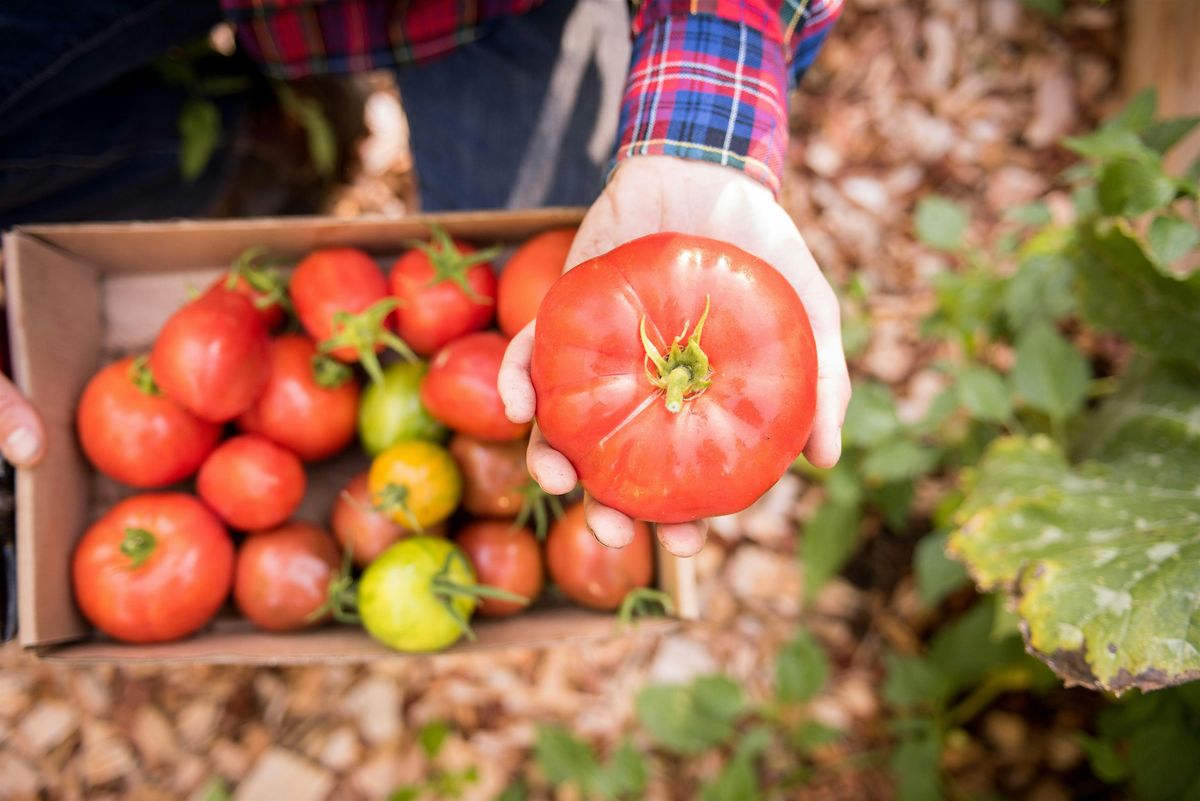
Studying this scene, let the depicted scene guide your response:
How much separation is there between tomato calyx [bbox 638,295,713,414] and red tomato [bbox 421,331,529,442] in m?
0.42

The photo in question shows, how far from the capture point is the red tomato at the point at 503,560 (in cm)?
131

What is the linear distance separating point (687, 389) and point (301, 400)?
2.47ft

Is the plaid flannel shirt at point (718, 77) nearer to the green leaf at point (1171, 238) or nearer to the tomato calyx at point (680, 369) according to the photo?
the tomato calyx at point (680, 369)

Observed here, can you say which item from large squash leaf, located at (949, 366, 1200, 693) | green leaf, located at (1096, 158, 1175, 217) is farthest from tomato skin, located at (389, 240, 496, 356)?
green leaf, located at (1096, 158, 1175, 217)

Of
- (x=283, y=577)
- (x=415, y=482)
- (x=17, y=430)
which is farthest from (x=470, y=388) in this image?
(x=17, y=430)

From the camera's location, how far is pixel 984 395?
1529 mm

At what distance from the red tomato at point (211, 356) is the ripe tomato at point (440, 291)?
0.24m

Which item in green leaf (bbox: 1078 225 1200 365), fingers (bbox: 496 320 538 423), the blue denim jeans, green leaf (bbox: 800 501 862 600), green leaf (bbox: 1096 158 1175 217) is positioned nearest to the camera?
fingers (bbox: 496 320 538 423)

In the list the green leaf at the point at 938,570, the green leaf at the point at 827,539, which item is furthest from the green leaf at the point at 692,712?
the green leaf at the point at 938,570

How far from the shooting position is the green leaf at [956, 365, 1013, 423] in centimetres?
152

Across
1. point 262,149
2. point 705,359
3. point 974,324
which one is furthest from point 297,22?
point 974,324

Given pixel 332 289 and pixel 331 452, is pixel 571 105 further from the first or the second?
pixel 331 452

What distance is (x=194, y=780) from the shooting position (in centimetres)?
170

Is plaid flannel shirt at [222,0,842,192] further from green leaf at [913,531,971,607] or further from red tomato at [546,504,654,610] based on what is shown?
green leaf at [913,531,971,607]
